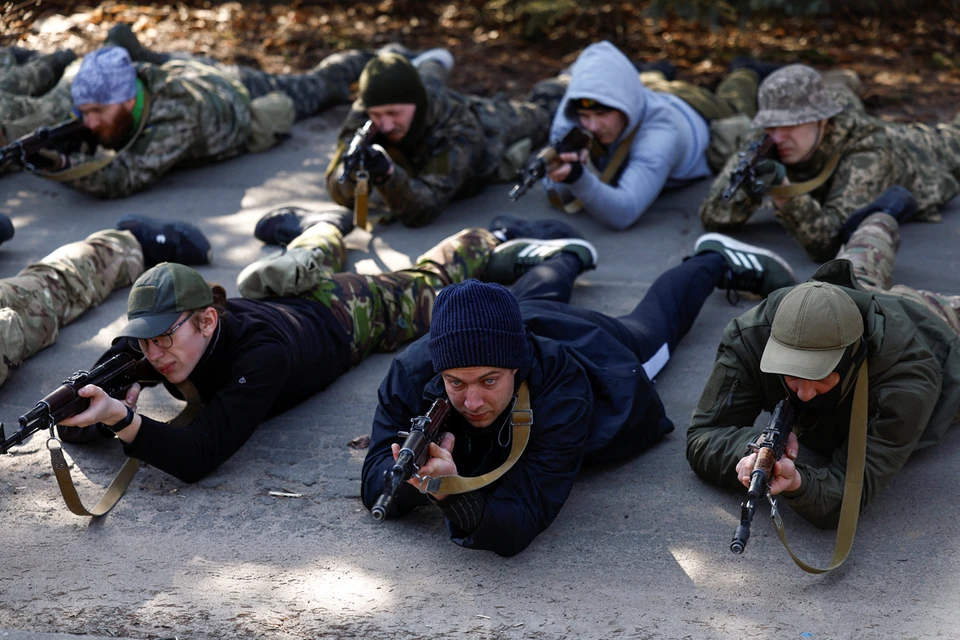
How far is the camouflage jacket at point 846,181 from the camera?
5.81 m

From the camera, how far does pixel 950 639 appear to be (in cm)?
307

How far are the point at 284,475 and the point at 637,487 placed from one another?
1391 mm

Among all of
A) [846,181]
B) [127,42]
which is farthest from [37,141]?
[846,181]

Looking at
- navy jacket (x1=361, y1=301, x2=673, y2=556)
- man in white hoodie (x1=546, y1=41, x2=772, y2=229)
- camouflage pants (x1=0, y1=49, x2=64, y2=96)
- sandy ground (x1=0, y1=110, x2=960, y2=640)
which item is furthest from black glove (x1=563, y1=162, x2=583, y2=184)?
camouflage pants (x1=0, y1=49, x2=64, y2=96)

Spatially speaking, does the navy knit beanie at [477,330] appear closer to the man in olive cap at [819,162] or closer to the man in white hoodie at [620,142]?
the man in olive cap at [819,162]

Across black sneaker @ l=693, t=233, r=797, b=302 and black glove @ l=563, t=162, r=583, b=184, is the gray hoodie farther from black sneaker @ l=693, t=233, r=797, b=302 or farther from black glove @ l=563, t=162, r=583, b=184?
black sneaker @ l=693, t=233, r=797, b=302

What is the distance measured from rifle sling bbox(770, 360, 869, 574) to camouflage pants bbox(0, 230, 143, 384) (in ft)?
11.5

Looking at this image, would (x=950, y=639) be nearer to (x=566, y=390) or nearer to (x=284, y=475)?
(x=566, y=390)

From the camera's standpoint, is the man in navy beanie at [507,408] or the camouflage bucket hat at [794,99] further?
the camouflage bucket hat at [794,99]

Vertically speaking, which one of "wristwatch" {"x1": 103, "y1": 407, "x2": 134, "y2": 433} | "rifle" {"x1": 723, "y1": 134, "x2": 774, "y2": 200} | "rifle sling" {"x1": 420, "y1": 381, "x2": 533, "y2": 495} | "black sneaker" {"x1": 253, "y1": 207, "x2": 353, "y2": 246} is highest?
"rifle sling" {"x1": 420, "y1": 381, "x2": 533, "y2": 495}

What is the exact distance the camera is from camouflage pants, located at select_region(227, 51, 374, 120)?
877 centimetres

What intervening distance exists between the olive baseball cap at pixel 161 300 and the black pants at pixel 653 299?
62.2 inches

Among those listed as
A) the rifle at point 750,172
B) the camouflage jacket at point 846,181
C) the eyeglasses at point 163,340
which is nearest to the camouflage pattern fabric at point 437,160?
the camouflage jacket at point 846,181

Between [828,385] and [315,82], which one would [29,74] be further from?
[828,385]
